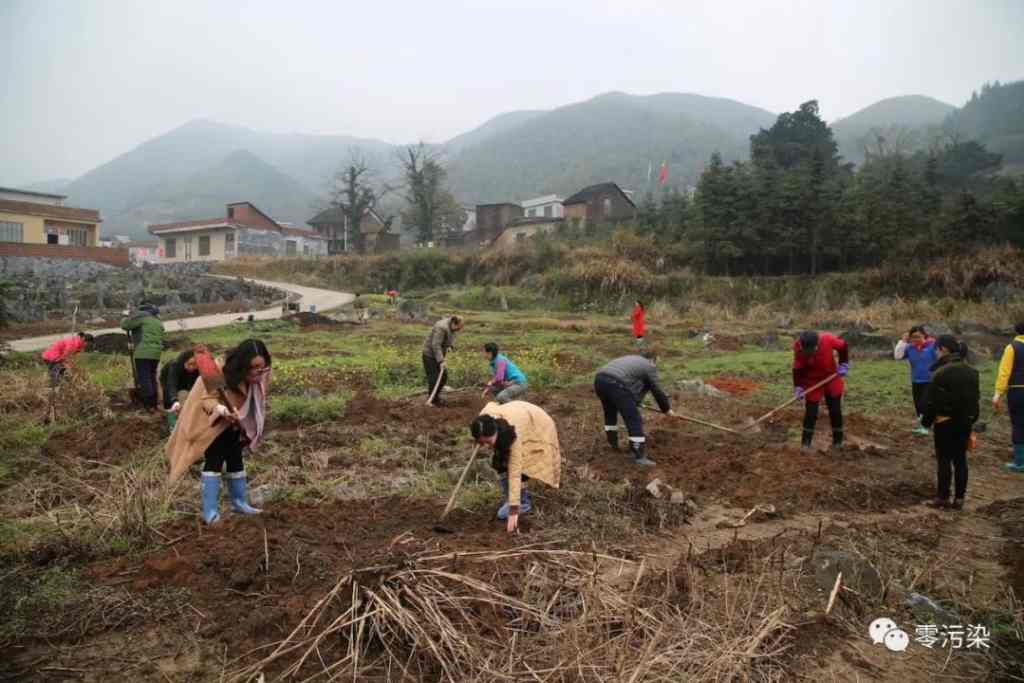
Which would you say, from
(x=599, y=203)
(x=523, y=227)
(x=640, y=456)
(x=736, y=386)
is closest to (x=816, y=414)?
(x=640, y=456)

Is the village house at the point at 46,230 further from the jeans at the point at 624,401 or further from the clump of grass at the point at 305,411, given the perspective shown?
the jeans at the point at 624,401

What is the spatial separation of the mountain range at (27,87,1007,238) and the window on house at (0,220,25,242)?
142ft

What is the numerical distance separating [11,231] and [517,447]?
40.6 metres

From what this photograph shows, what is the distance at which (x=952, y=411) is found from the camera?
566 cm

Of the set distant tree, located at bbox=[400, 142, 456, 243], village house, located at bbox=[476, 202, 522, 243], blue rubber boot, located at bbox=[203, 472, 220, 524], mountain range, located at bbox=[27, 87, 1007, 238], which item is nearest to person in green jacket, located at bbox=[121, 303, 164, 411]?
blue rubber boot, located at bbox=[203, 472, 220, 524]

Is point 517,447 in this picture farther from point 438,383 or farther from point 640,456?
point 438,383

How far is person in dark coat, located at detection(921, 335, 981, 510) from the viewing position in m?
5.62

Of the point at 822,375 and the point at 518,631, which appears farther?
the point at 822,375

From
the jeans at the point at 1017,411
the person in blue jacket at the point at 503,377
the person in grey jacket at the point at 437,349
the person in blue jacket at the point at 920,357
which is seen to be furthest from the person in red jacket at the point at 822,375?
the person in grey jacket at the point at 437,349

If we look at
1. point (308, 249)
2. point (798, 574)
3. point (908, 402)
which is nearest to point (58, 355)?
point (798, 574)

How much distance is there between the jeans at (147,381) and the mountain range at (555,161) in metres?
71.9

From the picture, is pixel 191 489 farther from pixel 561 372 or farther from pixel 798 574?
pixel 561 372

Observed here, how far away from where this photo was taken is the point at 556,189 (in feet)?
297

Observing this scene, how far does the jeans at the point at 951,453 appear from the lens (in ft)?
18.8
